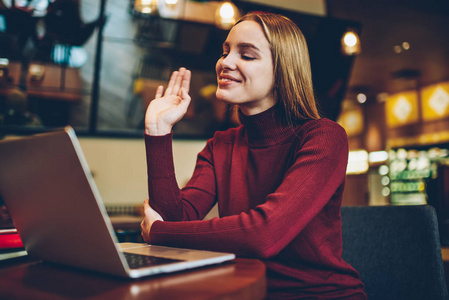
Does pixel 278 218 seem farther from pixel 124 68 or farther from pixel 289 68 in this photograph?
pixel 124 68

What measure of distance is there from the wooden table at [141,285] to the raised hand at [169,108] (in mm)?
425

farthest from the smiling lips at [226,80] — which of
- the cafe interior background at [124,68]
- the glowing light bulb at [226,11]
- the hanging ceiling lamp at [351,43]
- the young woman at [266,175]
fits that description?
the hanging ceiling lamp at [351,43]

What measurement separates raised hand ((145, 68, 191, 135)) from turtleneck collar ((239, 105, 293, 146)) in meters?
0.19

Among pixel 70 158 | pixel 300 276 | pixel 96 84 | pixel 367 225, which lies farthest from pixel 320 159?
pixel 96 84

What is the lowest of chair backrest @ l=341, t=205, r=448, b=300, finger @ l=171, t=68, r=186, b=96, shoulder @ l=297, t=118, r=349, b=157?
chair backrest @ l=341, t=205, r=448, b=300

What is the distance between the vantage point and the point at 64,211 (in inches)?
23.0

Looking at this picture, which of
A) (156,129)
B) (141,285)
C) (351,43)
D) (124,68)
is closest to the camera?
(141,285)

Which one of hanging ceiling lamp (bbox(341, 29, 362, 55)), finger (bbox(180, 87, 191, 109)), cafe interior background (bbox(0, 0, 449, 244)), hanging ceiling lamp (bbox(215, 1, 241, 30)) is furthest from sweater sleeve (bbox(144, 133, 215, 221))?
hanging ceiling lamp (bbox(341, 29, 362, 55))

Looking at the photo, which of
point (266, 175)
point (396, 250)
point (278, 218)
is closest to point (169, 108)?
point (266, 175)

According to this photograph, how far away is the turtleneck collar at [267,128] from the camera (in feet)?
3.54

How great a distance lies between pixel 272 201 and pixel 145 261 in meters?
0.29

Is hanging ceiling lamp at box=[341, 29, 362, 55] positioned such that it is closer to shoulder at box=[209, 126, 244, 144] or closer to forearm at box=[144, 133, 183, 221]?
shoulder at box=[209, 126, 244, 144]

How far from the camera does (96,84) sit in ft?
10.0

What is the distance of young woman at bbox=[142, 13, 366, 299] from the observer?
794 mm
